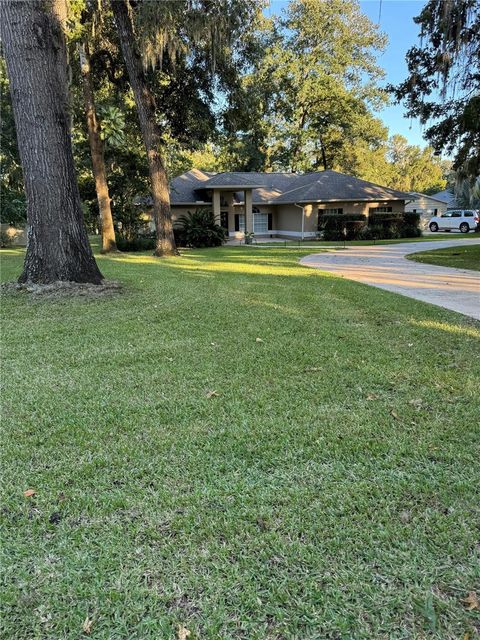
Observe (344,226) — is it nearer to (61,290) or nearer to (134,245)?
(134,245)

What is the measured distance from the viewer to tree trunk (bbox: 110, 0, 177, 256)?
41.8 ft

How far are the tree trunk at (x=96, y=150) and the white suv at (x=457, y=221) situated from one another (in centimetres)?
2535

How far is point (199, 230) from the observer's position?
2084 cm

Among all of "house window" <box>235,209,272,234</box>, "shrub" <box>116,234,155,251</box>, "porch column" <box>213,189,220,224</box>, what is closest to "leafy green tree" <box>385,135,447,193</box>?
"house window" <box>235,209,272,234</box>

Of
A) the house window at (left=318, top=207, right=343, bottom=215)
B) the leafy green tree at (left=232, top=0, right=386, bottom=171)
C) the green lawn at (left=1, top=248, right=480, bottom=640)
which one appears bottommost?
the green lawn at (left=1, top=248, right=480, bottom=640)

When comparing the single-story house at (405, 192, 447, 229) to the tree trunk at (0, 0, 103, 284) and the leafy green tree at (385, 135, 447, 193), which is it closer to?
the leafy green tree at (385, 135, 447, 193)

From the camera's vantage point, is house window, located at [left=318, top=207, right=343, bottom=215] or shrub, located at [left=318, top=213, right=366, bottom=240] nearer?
shrub, located at [left=318, top=213, right=366, bottom=240]

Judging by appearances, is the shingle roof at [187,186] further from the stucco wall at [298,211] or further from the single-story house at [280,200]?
the stucco wall at [298,211]

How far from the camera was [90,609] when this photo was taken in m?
1.62

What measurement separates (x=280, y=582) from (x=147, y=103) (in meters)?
15.1

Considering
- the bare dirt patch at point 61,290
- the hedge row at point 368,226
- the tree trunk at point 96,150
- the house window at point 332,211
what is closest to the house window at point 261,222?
the house window at point 332,211

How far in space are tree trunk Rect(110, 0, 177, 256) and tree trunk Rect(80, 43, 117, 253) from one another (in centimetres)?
194

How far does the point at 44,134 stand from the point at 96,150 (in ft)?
34.1

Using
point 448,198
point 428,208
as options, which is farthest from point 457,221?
point 448,198
